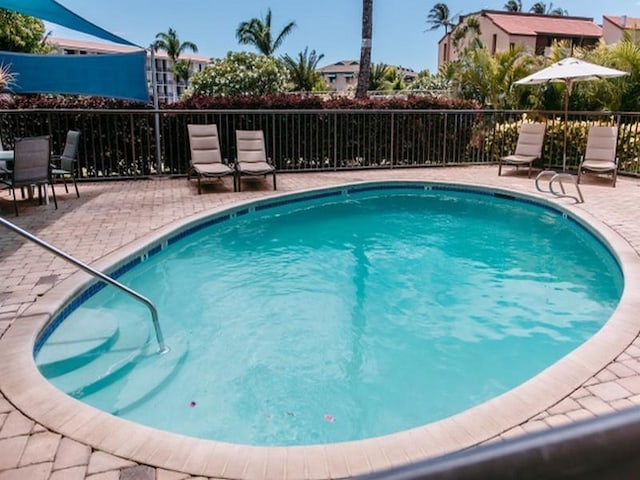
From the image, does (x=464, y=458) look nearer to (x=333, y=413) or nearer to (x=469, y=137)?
(x=333, y=413)

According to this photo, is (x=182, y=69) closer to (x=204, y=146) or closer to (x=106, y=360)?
(x=204, y=146)

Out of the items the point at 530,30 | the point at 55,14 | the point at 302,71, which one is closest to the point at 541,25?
the point at 530,30

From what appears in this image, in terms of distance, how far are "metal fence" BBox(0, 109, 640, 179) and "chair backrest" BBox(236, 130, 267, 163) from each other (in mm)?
806

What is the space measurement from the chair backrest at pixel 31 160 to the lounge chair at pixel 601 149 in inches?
326

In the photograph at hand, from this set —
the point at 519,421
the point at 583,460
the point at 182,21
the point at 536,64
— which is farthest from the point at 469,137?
the point at 182,21

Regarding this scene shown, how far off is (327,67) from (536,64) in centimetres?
7080

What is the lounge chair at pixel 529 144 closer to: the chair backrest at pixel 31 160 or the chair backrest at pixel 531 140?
the chair backrest at pixel 531 140

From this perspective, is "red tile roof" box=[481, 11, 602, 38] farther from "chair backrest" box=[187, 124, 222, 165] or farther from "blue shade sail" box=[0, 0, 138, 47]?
"blue shade sail" box=[0, 0, 138, 47]

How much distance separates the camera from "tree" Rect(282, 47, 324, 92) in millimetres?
36031

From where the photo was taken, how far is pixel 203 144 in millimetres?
9164

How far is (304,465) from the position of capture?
220 cm

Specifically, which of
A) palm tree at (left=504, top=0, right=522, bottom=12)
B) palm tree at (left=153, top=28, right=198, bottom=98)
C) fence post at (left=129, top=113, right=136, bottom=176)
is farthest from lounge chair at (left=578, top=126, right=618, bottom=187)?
palm tree at (left=504, top=0, right=522, bottom=12)

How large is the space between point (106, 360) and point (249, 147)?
622cm

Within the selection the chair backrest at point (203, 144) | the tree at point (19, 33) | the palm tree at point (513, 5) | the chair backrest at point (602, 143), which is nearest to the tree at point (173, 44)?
the tree at point (19, 33)
